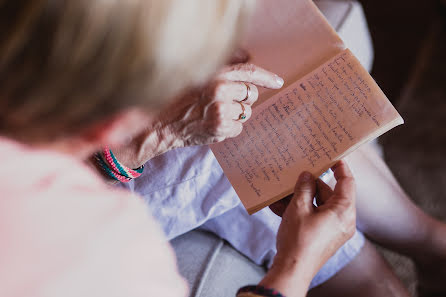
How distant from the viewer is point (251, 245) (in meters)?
0.84

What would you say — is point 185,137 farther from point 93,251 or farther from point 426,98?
point 426,98

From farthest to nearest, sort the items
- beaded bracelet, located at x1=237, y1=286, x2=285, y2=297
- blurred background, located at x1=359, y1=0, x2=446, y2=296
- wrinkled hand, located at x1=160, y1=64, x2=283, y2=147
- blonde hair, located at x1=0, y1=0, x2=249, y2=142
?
blurred background, located at x1=359, y1=0, x2=446, y2=296 < wrinkled hand, located at x1=160, y1=64, x2=283, y2=147 < beaded bracelet, located at x1=237, y1=286, x2=285, y2=297 < blonde hair, located at x1=0, y1=0, x2=249, y2=142

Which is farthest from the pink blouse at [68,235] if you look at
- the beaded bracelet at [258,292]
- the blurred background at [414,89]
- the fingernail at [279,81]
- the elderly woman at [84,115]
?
the blurred background at [414,89]

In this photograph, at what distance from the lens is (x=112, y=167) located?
2.34 feet

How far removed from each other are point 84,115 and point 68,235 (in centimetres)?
13

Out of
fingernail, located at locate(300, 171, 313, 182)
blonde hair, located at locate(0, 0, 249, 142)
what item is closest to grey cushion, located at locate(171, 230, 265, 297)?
fingernail, located at locate(300, 171, 313, 182)

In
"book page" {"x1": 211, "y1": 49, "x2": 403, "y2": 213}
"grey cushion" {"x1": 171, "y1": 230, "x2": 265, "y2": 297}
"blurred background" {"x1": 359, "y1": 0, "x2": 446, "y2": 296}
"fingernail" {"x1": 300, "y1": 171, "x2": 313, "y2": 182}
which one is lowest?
"blurred background" {"x1": 359, "y1": 0, "x2": 446, "y2": 296}

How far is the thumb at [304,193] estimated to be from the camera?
0.63m

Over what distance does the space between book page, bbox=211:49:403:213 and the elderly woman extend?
259mm

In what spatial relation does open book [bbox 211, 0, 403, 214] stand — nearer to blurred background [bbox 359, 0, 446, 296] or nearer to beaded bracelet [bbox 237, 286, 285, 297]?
beaded bracelet [bbox 237, 286, 285, 297]

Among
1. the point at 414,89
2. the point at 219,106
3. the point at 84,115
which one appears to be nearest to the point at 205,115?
the point at 219,106

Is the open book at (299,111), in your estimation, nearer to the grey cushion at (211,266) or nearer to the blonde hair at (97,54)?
the grey cushion at (211,266)

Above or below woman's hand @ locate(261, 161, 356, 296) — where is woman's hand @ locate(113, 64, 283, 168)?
above

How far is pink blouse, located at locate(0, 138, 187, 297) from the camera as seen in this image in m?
0.38
